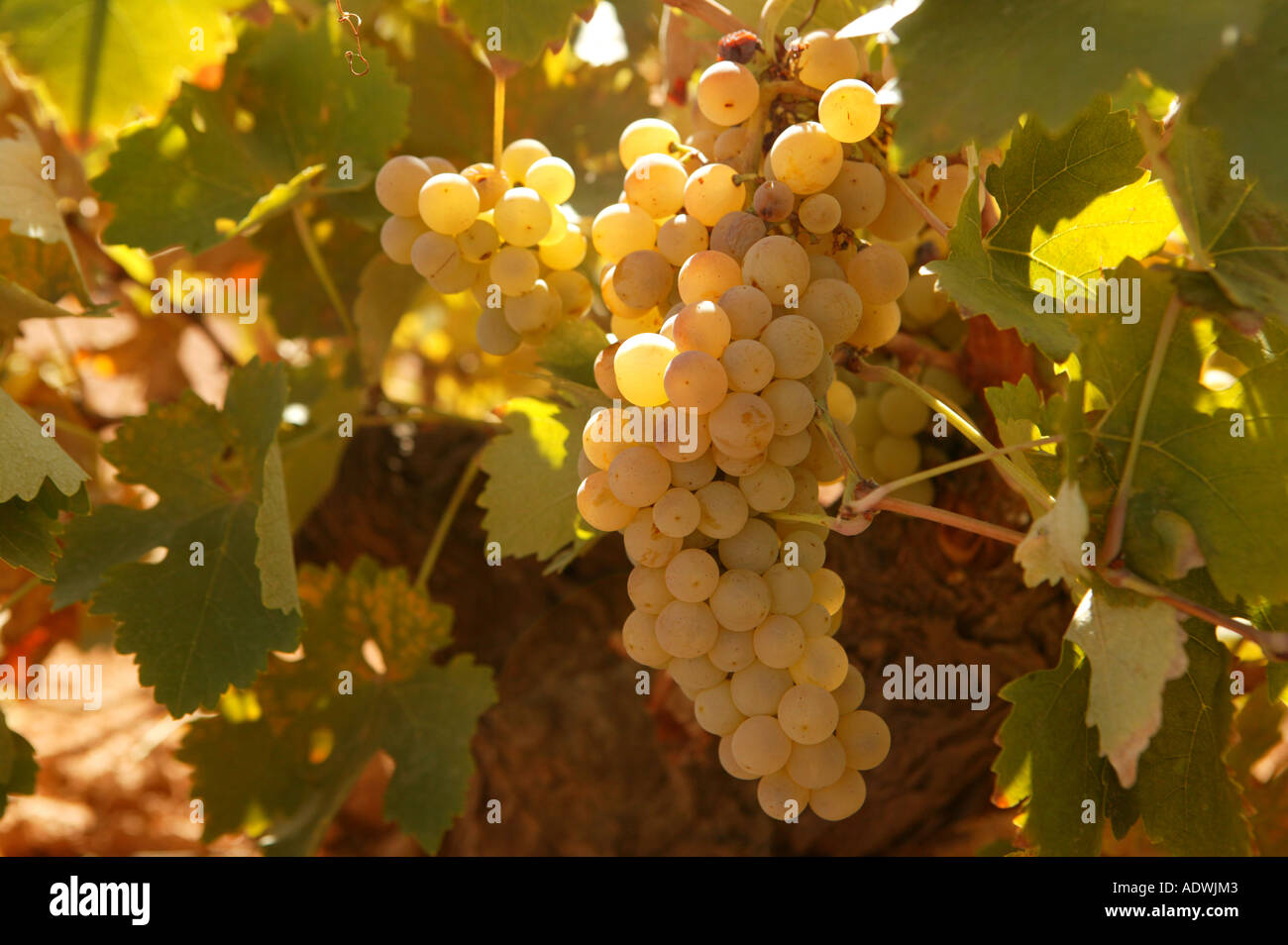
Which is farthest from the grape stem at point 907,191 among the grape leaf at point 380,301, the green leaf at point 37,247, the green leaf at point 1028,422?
the green leaf at point 37,247

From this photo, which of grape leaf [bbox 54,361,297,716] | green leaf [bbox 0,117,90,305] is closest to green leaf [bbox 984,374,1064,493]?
grape leaf [bbox 54,361,297,716]

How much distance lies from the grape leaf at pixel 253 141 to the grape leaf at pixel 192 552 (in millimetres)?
171

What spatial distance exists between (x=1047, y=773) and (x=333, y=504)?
0.98 m

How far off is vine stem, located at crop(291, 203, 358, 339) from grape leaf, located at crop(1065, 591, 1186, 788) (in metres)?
0.88

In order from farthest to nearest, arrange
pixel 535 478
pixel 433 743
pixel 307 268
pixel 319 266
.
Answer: pixel 307 268
pixel 319 266
pixel 433 743
pixel 535 478

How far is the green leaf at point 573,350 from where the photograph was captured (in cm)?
81

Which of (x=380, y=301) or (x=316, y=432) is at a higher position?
(x=380, y=301)

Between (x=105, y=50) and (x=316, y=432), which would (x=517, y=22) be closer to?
(x=105, y=50)

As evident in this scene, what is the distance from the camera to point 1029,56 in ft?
1.80

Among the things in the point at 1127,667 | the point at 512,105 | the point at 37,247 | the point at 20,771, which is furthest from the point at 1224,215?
the point at 20,771

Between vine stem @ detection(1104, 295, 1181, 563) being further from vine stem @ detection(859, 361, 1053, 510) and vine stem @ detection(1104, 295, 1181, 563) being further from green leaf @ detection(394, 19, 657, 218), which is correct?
green leaf @ detection(394, 19, 657, 218)

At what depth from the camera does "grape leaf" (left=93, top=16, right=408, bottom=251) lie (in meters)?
0.96

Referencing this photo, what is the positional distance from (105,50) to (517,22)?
0.33 metres

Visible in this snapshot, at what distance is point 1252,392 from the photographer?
0.64m
